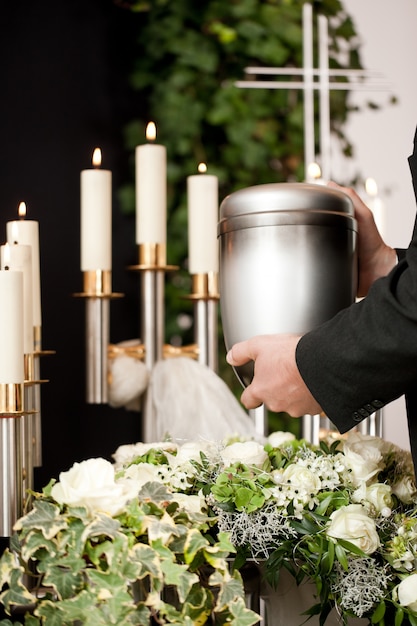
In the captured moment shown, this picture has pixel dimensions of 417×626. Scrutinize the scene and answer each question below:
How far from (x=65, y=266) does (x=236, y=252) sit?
1062mm

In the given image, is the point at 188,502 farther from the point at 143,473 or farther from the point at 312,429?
the point at 312,429

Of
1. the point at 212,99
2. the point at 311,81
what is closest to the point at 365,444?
the point at 311,81

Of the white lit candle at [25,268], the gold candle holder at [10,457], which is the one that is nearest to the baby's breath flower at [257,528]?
the gold candle holder at [10,457]

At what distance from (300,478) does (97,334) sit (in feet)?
2.01

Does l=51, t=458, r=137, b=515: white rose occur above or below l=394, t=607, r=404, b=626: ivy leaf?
above

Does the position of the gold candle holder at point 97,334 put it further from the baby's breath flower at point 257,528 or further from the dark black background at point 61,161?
the baby's breath flower at point 257,528

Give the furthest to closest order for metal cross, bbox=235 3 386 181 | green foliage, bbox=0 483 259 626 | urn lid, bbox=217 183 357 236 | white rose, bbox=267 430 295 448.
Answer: metal cross, bbox=235 3 386 181
white rose, bbox=267 430 295 448
urn lid, bbox=217 183 357 236
green foliage, bbox=0 483 259 626

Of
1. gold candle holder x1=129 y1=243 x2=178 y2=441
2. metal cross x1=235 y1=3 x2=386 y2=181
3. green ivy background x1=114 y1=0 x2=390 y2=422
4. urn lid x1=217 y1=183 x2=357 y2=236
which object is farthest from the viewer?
green ivy background x1=114 y1=0 x2=390 y2=422

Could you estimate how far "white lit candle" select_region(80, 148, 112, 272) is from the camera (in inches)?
57.7

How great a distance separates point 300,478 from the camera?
922 mm

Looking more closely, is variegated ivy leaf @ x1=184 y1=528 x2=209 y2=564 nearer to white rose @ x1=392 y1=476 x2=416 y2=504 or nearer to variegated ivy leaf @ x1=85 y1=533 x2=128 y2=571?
variegated ivy leaf @ x1=85 y1=533 x2=128 y2=571

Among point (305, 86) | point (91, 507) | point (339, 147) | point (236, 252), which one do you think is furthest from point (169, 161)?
point (91, 507)

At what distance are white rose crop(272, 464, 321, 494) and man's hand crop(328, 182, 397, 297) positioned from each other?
36 centimetres

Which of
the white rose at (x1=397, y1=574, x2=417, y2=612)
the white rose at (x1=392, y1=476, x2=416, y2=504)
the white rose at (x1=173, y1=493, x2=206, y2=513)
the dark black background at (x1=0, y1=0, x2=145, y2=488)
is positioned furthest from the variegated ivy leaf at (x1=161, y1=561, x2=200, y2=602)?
the dark black background at (x1=0, y1=0, x2=145, y2=488)
